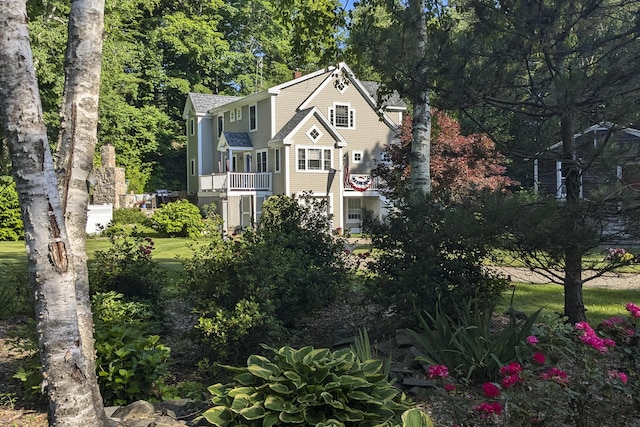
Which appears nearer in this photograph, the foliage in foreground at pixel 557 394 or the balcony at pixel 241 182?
the foliage in foreground at pixel 557 394

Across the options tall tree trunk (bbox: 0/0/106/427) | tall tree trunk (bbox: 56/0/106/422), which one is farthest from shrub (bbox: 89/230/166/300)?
tall tree trunk (bbox: 0/0/106/427)

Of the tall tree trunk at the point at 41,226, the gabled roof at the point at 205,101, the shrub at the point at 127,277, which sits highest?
the gabled roof at the point at 205,101

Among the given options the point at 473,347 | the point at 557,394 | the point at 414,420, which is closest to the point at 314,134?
the point at 473,347

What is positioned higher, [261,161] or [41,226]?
Answer: [261,161]

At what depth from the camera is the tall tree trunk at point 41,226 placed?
2496 mm

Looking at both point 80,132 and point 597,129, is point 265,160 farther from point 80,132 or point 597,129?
point 80,132

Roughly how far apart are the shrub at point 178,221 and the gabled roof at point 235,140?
7.80 m

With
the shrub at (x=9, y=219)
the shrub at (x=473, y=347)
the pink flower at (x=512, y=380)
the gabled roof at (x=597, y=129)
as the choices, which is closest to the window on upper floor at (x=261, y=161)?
the shrub at (x=9, y=219)

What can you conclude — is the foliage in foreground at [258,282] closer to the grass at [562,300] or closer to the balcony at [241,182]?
the grass at [562,300]

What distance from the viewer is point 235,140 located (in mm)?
27359

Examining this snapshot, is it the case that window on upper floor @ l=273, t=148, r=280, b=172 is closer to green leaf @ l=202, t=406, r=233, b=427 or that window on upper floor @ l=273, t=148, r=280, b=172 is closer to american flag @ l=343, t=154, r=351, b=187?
american flag @ l=343, t=154, r=351, b=187

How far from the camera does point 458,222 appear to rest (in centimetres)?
411

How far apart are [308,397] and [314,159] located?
22.2 metres

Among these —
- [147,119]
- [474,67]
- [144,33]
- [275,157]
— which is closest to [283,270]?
[474,67]
